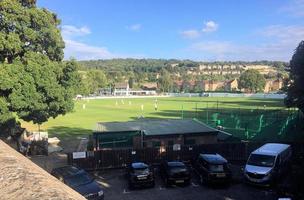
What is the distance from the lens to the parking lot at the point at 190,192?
21188 millimetres

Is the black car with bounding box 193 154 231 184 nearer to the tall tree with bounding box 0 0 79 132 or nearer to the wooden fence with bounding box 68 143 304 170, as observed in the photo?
the wooden fence with bounding box 68 143 304 170

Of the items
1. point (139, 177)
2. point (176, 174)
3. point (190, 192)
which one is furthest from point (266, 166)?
point (139, 177)

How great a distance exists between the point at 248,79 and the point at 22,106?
134355 millimetres

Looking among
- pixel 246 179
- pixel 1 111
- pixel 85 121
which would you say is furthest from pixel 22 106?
pixel 85 121

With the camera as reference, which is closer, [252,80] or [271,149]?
[271,149]

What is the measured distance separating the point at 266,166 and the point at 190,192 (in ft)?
16.2

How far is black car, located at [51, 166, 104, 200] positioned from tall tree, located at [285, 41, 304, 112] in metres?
18.5

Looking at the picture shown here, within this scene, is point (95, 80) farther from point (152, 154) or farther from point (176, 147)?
point (152, 154)

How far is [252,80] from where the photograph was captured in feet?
500

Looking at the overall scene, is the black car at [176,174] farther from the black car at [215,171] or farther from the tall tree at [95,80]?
the tall tree at [95,80]

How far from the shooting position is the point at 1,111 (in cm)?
2748

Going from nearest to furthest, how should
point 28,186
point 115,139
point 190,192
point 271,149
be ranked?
1. point 28,186
2. point 190,192
3. point 271,149
4. point 115,139

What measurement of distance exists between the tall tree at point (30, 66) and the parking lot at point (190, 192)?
901cm

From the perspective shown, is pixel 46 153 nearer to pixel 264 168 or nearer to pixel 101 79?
pixel 264 168
